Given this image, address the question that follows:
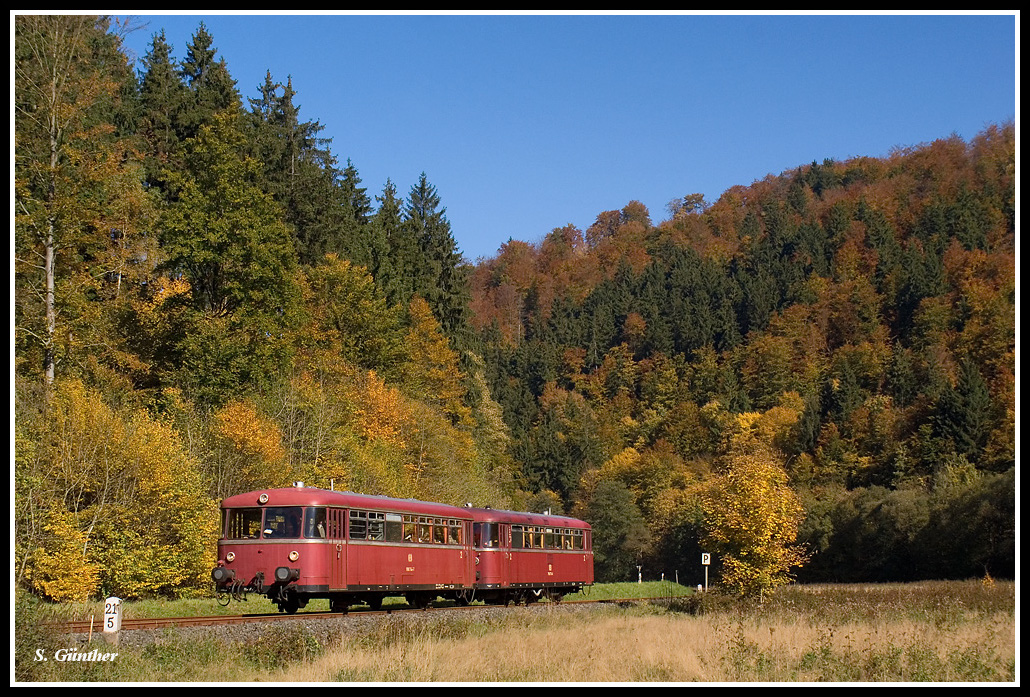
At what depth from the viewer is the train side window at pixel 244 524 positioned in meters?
25.8

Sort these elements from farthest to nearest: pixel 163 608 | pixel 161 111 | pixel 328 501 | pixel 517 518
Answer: pixel 161 111, pixel 517 518, pixel 163 608, pixel 328 501

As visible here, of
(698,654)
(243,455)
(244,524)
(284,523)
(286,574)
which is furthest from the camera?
(243,455)

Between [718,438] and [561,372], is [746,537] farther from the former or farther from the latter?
[561,372]

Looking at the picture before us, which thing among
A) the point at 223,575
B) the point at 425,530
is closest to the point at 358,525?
the point at 223,575

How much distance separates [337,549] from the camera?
26.0 metres

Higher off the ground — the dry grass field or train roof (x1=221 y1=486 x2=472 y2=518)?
train roof (x1=221 y1=486 x2=472 y2=518)

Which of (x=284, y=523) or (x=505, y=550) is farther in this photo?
(x=505, y=550)

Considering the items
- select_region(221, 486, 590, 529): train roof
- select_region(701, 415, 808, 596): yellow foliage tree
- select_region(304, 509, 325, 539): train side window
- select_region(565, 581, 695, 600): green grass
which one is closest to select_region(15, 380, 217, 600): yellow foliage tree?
select_region(221, 486, 590, 529): train roof

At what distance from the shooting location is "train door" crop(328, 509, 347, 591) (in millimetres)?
25750

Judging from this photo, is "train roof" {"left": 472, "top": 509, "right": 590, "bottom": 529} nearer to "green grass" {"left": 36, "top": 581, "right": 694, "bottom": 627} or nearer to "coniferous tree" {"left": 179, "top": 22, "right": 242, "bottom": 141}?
"green grass" {"left": 36, "top": 581, "right": 694, "bottom": 627}

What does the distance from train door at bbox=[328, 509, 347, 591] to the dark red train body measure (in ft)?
0.08

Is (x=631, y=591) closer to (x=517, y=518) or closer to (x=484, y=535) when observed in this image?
(x=517, y=518)

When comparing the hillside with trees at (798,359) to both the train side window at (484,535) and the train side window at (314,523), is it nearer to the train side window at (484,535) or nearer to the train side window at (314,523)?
the train side window at (484,535)

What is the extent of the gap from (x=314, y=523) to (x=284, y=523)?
0.72 meters
